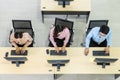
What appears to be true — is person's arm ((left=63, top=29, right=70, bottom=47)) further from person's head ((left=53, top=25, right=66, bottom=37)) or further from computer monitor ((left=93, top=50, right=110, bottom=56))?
computer monitor ((left=93, top=50, right=110, bottom=56))

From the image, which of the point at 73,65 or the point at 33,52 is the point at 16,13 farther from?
the point at 73,65

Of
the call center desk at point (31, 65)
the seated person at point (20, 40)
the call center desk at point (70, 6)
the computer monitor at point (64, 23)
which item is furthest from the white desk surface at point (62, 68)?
the call center desk at point (70, 6)

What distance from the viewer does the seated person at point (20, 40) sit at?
5.61 m

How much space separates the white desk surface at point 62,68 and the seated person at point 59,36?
0.21 meters

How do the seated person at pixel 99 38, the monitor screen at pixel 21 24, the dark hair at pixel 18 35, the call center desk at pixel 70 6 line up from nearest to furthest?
the seated person at pixel 99 38
the dark hair at pixel 18 35
the monitor screen at pixel 21 24
the call center desk at pixel 70 6

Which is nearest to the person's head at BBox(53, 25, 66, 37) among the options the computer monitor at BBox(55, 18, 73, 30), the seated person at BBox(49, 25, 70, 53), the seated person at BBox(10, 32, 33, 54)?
the seated person at BBox(49, 25, 70, 53)

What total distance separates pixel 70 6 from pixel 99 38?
3.18 ft

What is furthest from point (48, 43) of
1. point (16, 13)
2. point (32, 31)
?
point (16, 13)

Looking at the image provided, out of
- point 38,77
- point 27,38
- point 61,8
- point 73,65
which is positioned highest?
point 61,8

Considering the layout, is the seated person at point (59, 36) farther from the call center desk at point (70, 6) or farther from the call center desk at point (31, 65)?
the call center desk at point (70, 6)

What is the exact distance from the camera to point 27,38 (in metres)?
5.83

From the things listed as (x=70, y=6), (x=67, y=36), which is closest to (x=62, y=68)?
(x=67, y=36)

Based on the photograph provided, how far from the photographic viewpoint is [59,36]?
5.91m

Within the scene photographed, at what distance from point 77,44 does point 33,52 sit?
136cm
